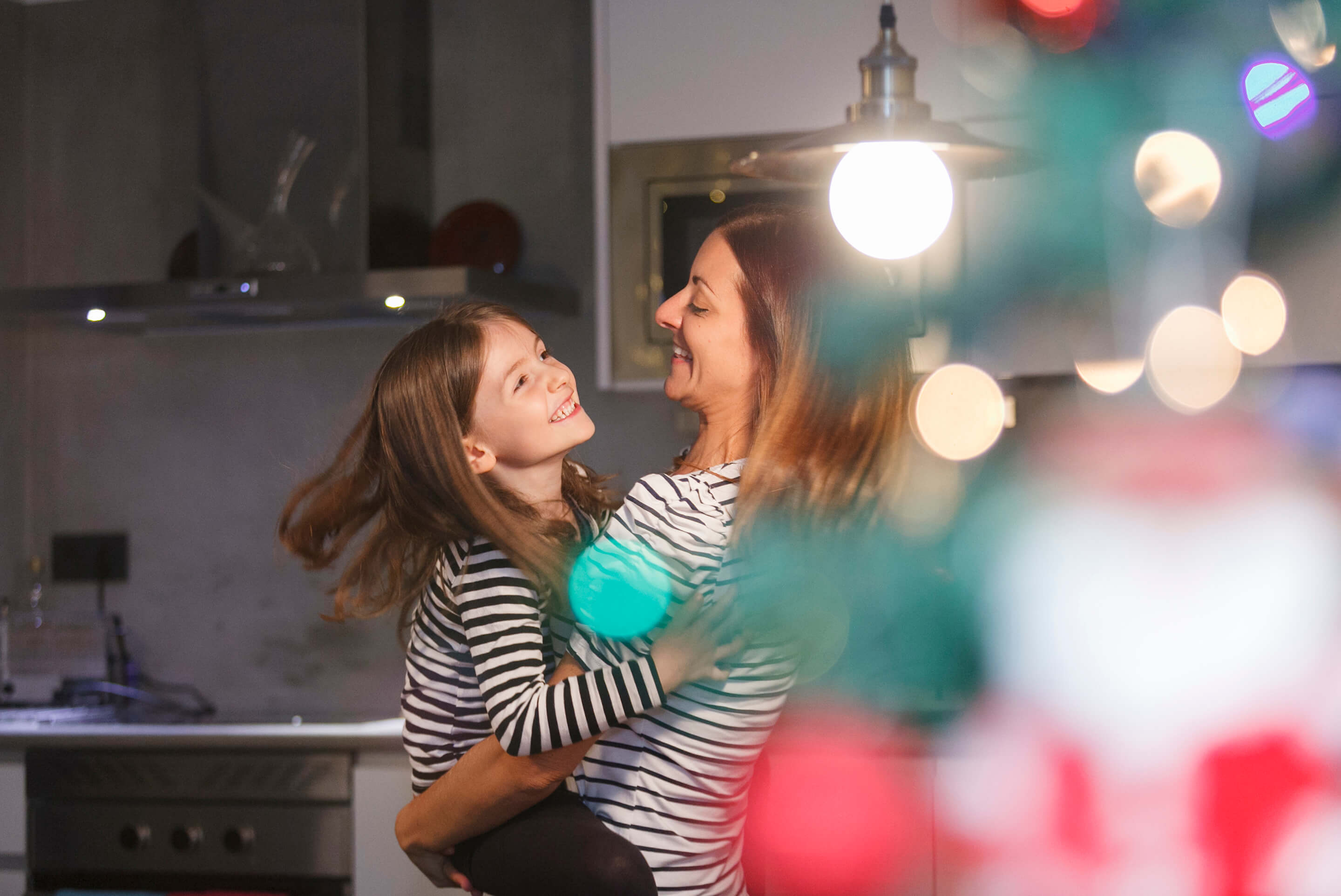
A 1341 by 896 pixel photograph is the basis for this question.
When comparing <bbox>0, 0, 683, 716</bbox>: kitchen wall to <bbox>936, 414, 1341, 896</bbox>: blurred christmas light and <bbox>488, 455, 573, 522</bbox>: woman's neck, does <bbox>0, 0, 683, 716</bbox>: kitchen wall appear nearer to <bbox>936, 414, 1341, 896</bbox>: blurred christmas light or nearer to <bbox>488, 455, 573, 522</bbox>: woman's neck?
<bbox>936, 414, 1341, 896</bbox>: blurred christmas light

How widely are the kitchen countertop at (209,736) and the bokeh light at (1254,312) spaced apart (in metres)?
1.68

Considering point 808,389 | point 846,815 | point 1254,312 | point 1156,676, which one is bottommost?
point 846,815

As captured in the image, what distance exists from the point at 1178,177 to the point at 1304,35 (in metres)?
0.31

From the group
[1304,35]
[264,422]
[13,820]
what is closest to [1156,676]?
[1304,35]

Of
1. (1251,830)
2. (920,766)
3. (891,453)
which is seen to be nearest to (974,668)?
(920,766)

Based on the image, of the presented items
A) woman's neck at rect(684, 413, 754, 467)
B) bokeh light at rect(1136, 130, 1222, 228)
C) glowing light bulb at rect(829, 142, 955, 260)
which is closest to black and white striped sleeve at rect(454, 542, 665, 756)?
woman's neck at rect(684, 413, 754, 467)

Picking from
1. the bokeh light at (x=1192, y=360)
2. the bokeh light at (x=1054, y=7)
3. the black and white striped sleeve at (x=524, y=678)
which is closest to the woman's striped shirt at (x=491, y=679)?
the black and white striped sleeve at (x=524, y=678)

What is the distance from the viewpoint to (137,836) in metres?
2.36

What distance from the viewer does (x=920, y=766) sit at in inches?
81.2

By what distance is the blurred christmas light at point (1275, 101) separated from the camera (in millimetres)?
2152

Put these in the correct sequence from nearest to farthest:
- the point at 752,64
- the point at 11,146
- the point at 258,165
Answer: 1. the point at 752,64
2. the point at 258,165
3. the point at 11,146

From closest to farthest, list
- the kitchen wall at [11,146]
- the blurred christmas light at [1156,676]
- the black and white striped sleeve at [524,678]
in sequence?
1. the black and white striped sleeve at [524,678]
2. the blurred christmas light at [1156,676]
3. the kitchen wall at [11,146]

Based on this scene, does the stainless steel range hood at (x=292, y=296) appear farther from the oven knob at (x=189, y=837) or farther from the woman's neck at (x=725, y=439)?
the woman's neck at (x=725, y=439)

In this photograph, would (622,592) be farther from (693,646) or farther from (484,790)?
(484,790)
